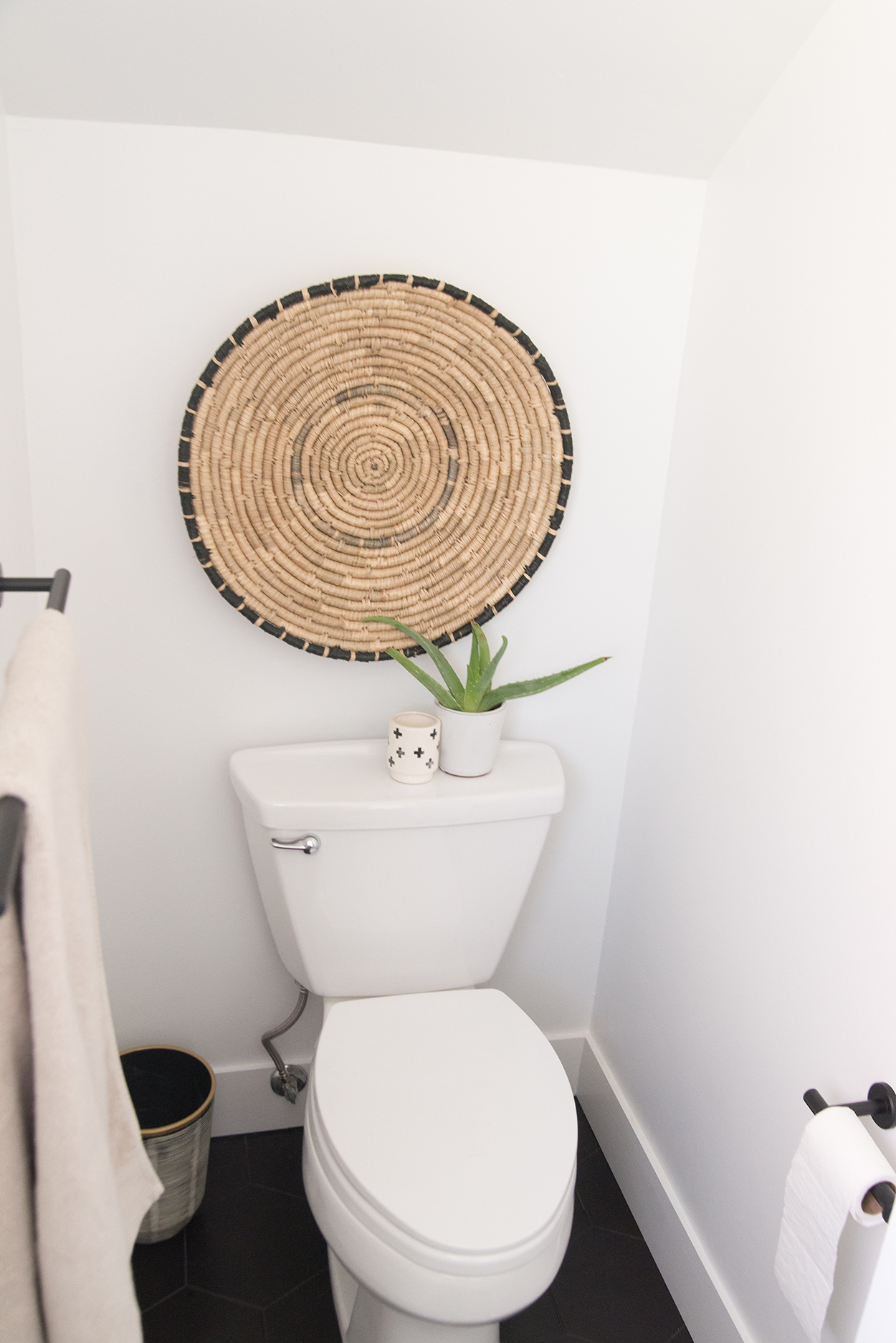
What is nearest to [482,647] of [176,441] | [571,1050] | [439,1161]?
[176,441]

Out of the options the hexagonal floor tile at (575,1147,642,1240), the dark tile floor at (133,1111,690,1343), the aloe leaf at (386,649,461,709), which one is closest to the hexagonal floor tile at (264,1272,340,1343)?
the dark tile floor at (133,1111,690,1343)

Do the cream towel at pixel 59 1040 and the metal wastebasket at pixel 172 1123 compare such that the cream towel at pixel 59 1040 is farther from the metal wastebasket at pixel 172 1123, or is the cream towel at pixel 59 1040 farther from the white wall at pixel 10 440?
the metal wastebasket at pixel 172 1123

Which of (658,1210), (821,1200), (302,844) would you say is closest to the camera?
(821,1200)

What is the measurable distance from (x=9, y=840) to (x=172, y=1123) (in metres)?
1.18

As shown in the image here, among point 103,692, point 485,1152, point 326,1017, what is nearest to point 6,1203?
point 485,1152

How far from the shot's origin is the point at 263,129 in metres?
1.17

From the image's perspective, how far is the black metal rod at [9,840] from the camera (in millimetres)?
397

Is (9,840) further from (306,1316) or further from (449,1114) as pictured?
(306,1316)

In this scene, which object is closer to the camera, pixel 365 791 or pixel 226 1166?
pixel 365 791

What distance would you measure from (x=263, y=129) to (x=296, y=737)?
34.2 inches

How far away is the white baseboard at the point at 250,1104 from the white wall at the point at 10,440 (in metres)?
0.88

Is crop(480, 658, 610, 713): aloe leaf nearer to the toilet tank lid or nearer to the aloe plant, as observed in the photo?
the aloe plant

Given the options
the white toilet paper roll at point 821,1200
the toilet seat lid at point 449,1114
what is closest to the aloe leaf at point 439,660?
the toilet seat lid at point 449,1114

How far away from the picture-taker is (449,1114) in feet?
3.46
